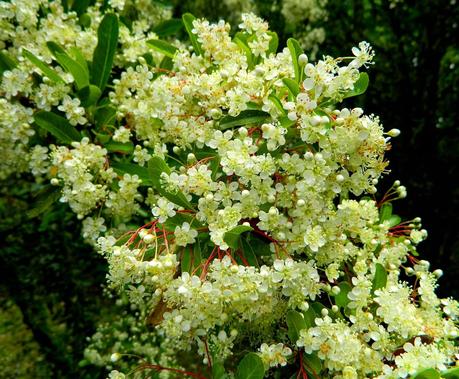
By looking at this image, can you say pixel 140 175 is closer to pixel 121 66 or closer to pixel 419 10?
pixel 121 66

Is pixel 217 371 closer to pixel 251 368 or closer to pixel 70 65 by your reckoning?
pixel 251 368

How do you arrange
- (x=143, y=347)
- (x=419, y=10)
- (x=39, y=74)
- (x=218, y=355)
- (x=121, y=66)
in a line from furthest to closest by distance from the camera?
(x=419, y=10), (x=143, y=347), (x=121, y=66), (x=39, y=74), (x=218, y=355)

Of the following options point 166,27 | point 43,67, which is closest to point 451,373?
point 43,67

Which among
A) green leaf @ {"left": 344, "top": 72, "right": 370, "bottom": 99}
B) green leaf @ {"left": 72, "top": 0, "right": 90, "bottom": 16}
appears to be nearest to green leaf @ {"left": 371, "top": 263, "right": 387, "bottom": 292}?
green leaf @ {"left": 344, "top": 72, "right": 370, "bottom": 99}

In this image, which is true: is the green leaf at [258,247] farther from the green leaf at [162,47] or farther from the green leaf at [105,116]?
the green leaf at [162,47]

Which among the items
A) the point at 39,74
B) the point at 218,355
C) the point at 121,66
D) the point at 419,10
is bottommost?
the point at 218,355

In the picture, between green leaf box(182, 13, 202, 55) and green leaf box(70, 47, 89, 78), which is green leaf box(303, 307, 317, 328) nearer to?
green leaf box(182, 13, 202, 55)

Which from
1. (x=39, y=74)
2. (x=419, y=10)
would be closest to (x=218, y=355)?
(x=39, y=74)
